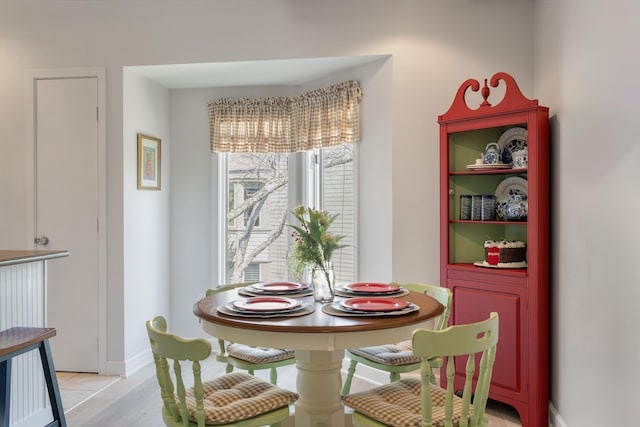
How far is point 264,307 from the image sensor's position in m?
2.23

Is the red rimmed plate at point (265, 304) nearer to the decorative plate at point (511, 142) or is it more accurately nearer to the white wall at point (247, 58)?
the white wall at point (247, 58)

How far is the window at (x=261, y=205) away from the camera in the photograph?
14.9 ft

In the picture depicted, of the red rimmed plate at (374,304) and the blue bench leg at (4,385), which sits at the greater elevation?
the red rimmed plate at (374,304)

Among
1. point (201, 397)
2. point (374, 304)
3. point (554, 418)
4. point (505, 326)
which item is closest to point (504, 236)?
point (505, 326)

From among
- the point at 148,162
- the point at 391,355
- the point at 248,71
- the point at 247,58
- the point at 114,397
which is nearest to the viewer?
the point at 391,355

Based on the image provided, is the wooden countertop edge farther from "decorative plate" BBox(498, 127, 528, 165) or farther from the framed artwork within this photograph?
"decorative plate" BBox(498, 127, 528, 165)

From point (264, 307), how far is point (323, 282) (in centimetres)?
31

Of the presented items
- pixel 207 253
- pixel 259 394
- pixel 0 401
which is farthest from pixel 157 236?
pixel 259 394

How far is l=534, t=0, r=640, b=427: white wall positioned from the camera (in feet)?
6.48

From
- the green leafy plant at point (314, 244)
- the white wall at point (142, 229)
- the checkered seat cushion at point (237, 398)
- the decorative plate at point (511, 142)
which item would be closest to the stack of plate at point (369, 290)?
the green leafy plant at point (314, 244)

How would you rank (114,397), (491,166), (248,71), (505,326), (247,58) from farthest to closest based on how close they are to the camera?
(248,71) < (247,58) < (114,397) < (491,166) < (505,326)

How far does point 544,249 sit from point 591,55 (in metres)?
1.07

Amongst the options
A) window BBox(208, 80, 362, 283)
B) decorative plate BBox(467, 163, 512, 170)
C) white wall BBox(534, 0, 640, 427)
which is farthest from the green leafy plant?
window BBox(208, 80, 362, 283)

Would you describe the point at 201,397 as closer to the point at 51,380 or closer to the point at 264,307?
the point at 264,307
